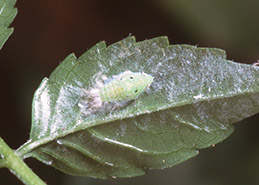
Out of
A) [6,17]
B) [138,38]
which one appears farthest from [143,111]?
[138,38]

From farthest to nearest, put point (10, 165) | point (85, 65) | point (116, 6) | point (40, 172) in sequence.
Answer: point (116, 6)
point (40, 172)
point (85, 65)
point (10, 165)

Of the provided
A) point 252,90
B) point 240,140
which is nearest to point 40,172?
point 240,140

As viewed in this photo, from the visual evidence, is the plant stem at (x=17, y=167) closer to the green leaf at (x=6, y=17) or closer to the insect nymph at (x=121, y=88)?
the insect nymph at (x=121, y=88)

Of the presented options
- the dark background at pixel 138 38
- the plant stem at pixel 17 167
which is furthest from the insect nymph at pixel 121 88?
the dark background at pixel 138 38

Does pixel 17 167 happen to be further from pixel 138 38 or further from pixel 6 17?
pixel 138 38

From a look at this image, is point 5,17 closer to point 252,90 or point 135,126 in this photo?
point 135,126

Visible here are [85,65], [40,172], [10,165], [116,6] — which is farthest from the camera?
[116,6]

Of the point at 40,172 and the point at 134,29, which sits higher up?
the point at 134,29
